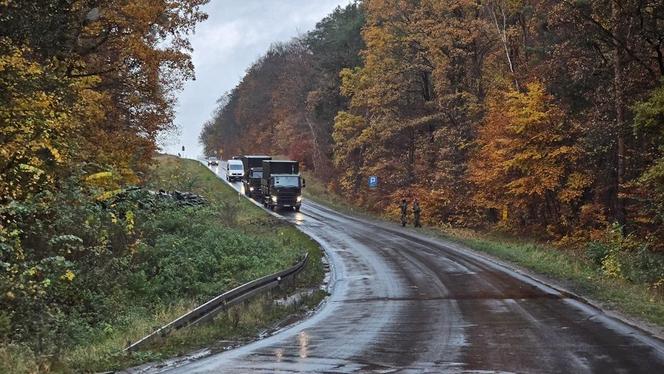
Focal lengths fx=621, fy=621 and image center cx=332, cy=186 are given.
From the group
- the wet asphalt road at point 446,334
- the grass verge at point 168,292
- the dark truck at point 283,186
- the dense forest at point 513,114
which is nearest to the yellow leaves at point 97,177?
the grass verge at point 168,292

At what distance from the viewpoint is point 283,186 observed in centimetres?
4738

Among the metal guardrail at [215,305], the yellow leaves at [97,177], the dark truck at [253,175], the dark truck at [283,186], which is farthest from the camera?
the dark truck at [253,175]

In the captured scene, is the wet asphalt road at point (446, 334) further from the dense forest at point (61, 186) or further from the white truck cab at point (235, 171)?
the white truck cab at point (235, 171)

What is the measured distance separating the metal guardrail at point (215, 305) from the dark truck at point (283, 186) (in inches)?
1232

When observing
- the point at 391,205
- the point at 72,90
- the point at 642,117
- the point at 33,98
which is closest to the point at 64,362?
the point at 33,98

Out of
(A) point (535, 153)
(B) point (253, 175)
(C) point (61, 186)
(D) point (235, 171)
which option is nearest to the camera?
(C) point (61, 186)

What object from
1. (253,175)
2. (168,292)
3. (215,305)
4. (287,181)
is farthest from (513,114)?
(253,175)

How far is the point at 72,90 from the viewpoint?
634 inches

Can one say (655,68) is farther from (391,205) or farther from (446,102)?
(391,205)

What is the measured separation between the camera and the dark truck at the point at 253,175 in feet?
183

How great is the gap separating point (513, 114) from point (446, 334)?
22797 millimetres

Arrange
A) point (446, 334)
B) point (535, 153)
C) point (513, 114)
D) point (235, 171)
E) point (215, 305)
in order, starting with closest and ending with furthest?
point (446, 334) → point (215, 305) → point (535, 153) → point (513, 114) → point (235, 171)

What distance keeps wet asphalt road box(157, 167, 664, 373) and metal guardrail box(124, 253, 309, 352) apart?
1091mm

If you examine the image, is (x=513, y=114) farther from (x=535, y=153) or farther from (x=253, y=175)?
(x=253, y=175)
